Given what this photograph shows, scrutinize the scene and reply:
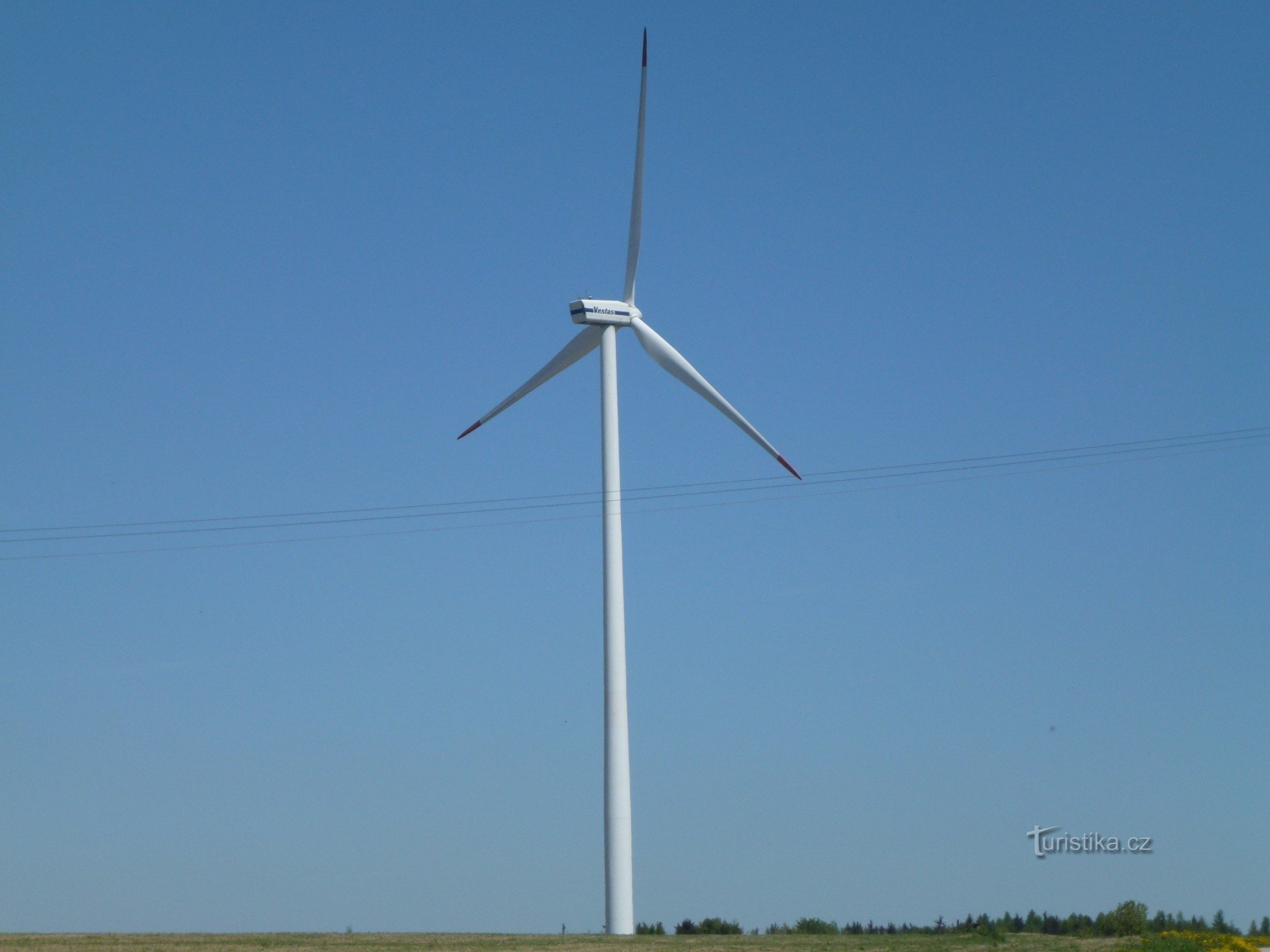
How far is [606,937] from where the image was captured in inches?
2532

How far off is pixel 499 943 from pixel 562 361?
3370 cm

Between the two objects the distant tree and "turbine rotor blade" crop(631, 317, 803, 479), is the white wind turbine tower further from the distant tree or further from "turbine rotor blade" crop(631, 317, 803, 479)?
the distant tree

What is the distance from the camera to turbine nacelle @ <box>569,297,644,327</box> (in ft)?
264

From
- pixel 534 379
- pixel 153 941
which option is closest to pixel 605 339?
pixel 534 379

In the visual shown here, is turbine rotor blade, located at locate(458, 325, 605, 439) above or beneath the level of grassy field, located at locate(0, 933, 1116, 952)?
above

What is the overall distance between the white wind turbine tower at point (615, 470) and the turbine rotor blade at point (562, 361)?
0.03 m

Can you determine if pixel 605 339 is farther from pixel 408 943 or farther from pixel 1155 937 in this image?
pixel 1155 937

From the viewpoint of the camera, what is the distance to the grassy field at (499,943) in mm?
55906

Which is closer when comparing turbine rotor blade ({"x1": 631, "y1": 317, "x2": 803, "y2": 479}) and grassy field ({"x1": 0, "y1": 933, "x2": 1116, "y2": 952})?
grassy field ({"x1": 0, "y1": 933, "x2": 1116, "y2": 952})

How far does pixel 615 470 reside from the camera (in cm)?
7612

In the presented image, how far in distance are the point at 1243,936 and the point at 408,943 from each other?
1247 inches

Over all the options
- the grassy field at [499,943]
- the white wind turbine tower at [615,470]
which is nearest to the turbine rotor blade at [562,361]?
the white wind turbine tower at [615,470]

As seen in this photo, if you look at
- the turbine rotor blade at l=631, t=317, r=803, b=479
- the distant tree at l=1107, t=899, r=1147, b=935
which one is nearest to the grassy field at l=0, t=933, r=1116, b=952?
the distant tree at l=1107, t=899, r=1147, b=935

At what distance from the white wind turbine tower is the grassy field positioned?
6.01 meters
